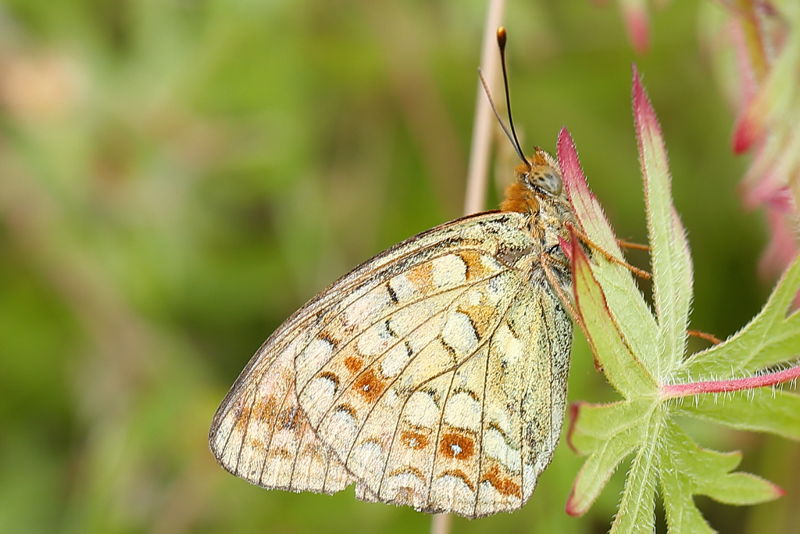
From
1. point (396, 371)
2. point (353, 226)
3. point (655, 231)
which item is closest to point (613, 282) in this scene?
point (655, 231)

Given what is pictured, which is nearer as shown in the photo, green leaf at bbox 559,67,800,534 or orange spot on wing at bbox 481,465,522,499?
green leaf at bbox 559,67,800,534

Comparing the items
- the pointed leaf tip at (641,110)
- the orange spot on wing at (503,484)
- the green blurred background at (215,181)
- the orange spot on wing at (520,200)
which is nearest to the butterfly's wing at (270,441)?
the orange spot on wing at (503,484)

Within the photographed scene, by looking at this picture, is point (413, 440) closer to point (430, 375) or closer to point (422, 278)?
point (430, 375)

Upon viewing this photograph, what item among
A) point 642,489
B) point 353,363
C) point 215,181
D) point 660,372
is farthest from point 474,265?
point 215,181

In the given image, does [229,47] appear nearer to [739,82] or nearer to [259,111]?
[259,111]

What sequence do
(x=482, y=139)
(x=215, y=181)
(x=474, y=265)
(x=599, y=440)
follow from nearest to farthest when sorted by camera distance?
(x=599, y=440), (x=474, y=265), (x=482, y=139), (x=215, y=181)

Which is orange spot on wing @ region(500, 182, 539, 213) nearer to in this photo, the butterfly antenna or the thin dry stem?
the butterfly antenna

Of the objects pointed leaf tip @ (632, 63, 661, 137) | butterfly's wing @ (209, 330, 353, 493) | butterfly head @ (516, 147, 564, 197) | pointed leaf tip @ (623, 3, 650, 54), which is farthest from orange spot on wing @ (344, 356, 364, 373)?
pointed leaf tip @ (623, 3, 650, 54)
